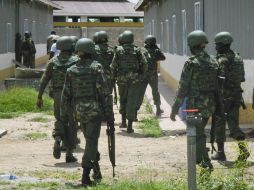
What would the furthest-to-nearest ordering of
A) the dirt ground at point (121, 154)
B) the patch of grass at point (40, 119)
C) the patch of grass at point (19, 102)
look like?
the patch of grass at point (19, 102)
the patch of grass at point (40, 119)
the dirt ground at point (121, 154)

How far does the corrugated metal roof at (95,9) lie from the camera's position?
61.1 meters

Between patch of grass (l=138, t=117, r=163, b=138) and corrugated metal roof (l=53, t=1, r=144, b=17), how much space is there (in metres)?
46.5

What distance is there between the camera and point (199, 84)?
8.60m

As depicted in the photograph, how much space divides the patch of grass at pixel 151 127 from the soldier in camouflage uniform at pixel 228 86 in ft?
9.80

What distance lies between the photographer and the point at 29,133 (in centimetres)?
1319

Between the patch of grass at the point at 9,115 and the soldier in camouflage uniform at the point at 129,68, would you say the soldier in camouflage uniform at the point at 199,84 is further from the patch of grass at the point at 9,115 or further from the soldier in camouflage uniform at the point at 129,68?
the patch of grass at the point at 9,115

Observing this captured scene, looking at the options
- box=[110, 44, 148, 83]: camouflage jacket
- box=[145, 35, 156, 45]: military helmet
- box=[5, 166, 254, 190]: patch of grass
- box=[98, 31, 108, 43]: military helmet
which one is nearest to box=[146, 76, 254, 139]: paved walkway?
box=[110, 44, 148, 83]: camouflage jacket

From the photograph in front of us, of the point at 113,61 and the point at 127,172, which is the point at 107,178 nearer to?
the point at 127,172

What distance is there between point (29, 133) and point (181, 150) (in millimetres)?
3430

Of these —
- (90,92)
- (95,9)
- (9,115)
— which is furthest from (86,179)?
(95,9)

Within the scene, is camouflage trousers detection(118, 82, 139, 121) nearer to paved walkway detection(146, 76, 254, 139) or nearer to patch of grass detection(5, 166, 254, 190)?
paved walkway detection(146, 76, 254, 139)

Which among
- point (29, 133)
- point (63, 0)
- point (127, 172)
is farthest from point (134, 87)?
point (63, 0)

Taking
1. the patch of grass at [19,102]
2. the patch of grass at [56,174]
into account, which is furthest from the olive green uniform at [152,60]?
the patch of grass at [56,174]

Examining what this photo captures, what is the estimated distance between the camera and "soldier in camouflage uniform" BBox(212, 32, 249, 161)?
9594 mm
